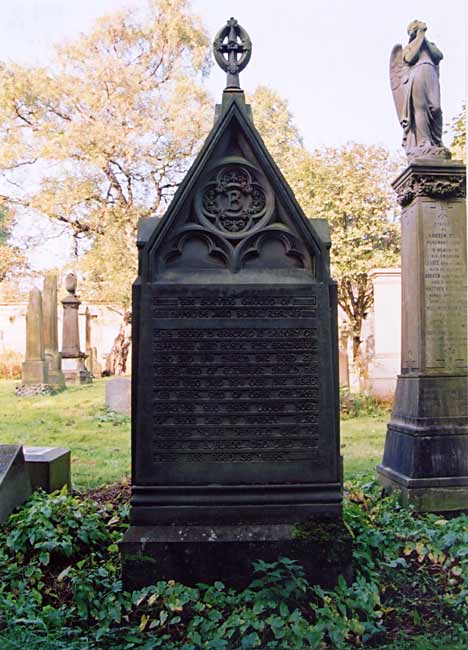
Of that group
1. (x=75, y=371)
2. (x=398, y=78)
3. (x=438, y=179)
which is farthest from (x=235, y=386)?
(x=75, y=371)

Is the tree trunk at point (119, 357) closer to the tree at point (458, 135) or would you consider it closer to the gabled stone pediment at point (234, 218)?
the tree at point (458, 135)

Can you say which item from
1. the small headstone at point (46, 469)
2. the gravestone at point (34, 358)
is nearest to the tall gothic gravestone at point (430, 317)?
the small headstone at point (46, 469)

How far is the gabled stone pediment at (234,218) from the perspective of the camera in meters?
3.60

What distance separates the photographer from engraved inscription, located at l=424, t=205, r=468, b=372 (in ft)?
18.2

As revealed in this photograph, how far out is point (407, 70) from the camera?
6.11 meters

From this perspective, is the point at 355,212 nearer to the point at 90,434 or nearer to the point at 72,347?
the point at 90,434

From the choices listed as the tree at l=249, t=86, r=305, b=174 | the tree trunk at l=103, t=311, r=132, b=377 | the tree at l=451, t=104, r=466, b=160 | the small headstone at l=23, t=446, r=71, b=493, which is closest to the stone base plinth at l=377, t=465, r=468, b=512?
the small headstone at l=23, t=446, r=71, b=493

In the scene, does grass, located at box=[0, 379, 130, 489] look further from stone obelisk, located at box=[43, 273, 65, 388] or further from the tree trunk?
the tree trunk

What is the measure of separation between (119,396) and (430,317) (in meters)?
7.52

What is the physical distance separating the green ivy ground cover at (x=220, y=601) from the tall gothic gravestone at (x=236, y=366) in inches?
11.0

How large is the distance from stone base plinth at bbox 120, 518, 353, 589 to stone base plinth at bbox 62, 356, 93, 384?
54.3 feet

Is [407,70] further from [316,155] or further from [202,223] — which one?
[316,155]

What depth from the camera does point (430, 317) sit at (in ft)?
18.3

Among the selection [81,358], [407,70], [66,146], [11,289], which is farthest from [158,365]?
[11,289]
